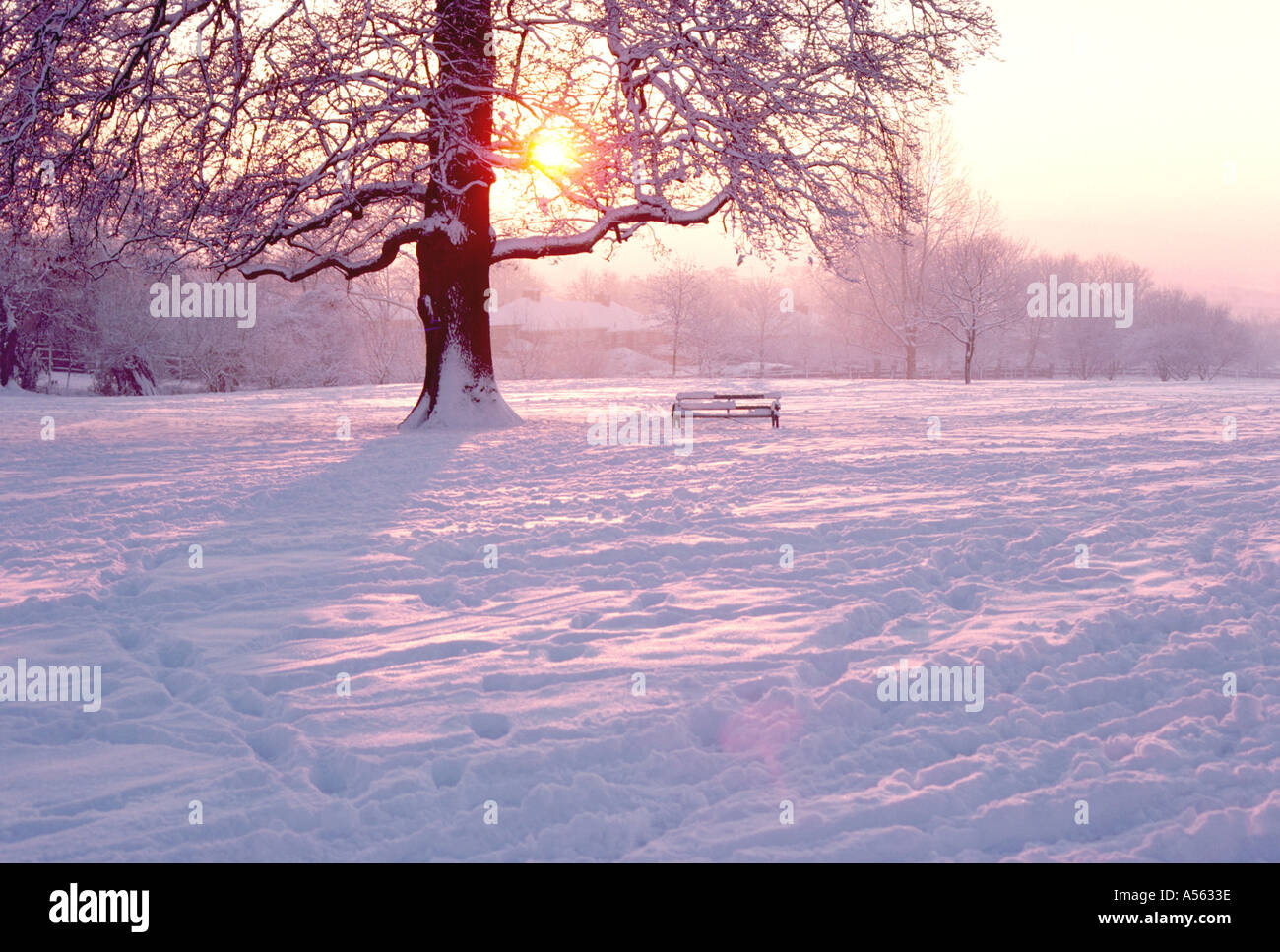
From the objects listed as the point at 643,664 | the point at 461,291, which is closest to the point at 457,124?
the point at 461,291

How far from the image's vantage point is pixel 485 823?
3.67m

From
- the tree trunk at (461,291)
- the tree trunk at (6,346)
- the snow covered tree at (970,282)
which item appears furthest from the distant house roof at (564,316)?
the tree trunk at (461,291)

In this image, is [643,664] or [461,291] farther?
[461,291]

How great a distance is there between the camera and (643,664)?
529cm

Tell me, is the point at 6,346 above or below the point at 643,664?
above

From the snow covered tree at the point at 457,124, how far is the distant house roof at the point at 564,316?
7269 centimetres

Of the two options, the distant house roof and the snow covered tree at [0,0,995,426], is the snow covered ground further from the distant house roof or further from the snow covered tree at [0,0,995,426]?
Result: the distant house roof

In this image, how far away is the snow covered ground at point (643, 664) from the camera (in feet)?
12.1

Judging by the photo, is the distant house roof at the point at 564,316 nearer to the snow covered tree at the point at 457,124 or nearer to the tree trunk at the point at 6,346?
the tree trunk at the point at 6,346

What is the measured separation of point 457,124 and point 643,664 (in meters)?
12.2

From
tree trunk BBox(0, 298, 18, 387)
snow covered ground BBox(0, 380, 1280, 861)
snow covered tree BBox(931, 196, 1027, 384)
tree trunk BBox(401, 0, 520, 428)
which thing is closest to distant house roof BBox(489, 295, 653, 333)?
snow covered tree BBox(931, 196, 1027, 384)

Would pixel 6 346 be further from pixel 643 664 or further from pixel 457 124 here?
pixel 643 664

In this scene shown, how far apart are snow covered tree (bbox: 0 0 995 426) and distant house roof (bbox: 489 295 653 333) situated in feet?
238

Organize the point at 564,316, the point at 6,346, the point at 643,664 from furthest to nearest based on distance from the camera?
the point at 564,316
the point at 6,346
the point at 643,664
